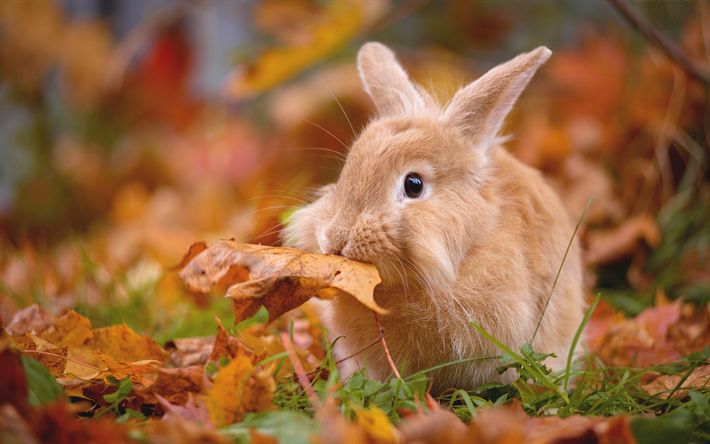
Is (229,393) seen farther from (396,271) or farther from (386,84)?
(386,84)

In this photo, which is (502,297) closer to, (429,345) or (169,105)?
(429,345)

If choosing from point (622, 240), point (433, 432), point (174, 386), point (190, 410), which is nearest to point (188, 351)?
point (174, 386)

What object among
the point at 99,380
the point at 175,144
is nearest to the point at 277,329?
the point at 99,380

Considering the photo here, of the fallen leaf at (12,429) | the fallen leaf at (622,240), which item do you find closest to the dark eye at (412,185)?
the fallen leaf at (12,429)

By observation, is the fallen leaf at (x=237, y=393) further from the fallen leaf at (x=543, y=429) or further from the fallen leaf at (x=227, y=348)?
the fallen leaf at (x=543, y=429)

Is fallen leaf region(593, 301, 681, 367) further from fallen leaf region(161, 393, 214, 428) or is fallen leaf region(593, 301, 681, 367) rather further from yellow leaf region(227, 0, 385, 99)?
yellow leaf region(227, 0, 385, 99)
